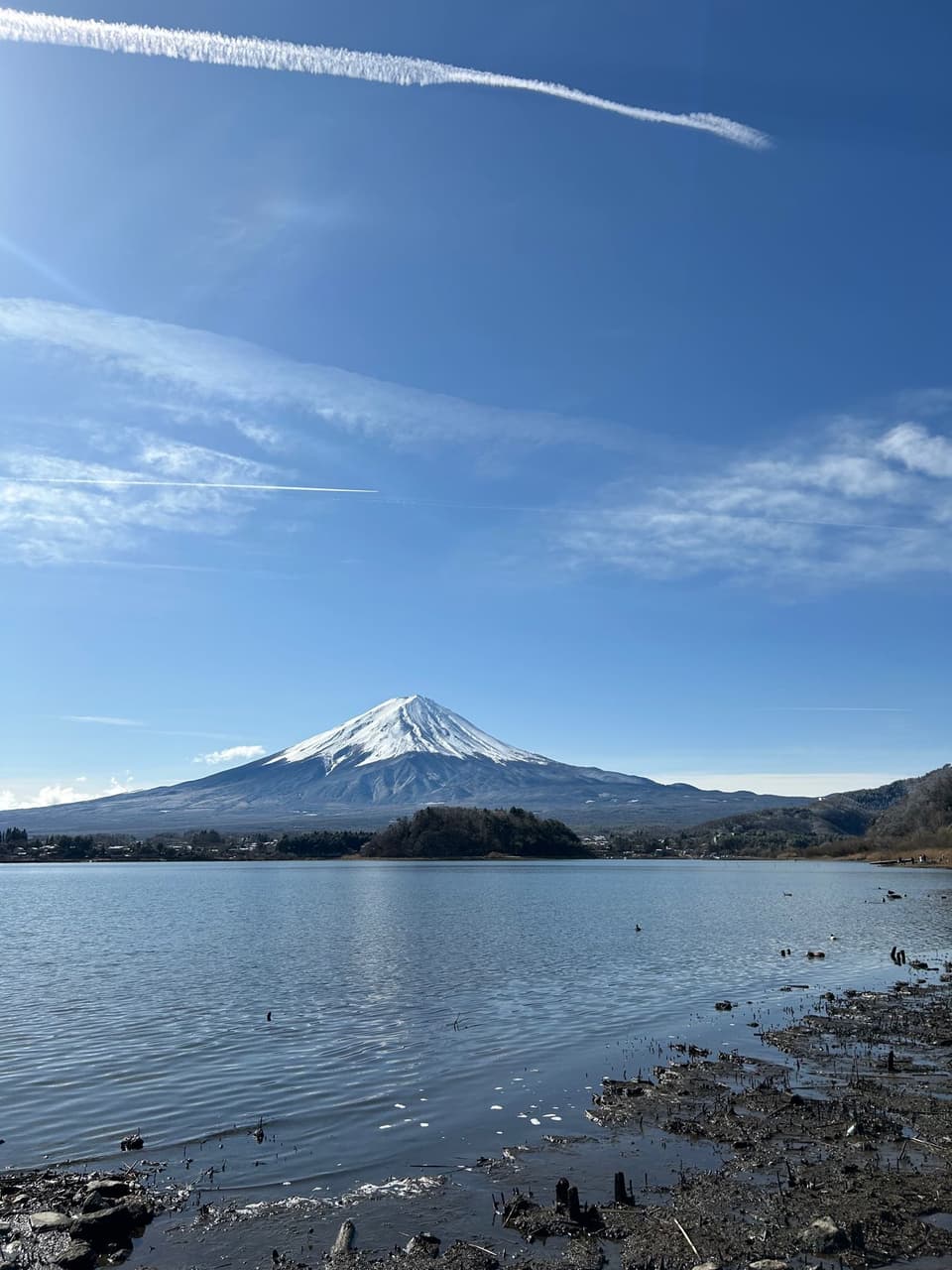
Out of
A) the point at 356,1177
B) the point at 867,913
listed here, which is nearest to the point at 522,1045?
the point at 356,1177

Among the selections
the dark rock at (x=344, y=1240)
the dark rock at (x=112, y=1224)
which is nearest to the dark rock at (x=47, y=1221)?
the dark rock at (x=112, y=1224)

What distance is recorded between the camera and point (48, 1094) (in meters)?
22.8

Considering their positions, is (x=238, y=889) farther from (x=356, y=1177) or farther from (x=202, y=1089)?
(x=356, y=1177)

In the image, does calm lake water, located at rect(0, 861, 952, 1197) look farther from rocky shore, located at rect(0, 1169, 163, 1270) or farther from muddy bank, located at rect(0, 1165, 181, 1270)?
rocky shore, located at rect(0, 1169, 163, 1270)

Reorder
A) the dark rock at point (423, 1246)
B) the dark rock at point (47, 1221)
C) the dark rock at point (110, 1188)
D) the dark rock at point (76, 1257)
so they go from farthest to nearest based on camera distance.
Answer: the dark rock at point (110, 1188) → the dark rock at point (47, 1221) → the dark rock at point (423, 1246) → the dark rock at point (76, 1257)

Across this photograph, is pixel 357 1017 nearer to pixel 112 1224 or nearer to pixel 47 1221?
pixel 112 1224

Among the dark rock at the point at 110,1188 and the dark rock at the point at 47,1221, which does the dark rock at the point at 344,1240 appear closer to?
the dark rock at the point at 110,1188

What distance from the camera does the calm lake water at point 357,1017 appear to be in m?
19.6

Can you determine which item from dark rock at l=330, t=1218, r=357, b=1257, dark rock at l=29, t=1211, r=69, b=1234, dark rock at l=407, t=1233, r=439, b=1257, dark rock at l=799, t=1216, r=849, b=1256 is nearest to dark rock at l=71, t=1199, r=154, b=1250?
dark rock at l=29, t=1211, r=69, b=1234

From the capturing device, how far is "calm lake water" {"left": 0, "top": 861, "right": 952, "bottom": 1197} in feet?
64.2

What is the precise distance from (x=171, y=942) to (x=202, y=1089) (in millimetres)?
35649

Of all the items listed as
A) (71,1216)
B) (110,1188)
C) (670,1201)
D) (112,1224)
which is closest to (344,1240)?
(112,1224)

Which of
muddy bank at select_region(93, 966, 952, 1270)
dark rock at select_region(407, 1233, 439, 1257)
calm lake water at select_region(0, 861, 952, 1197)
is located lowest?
calm lake water at select_region(0, 861, 952, 1197)

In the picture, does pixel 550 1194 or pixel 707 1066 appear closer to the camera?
pixel 550 1194
